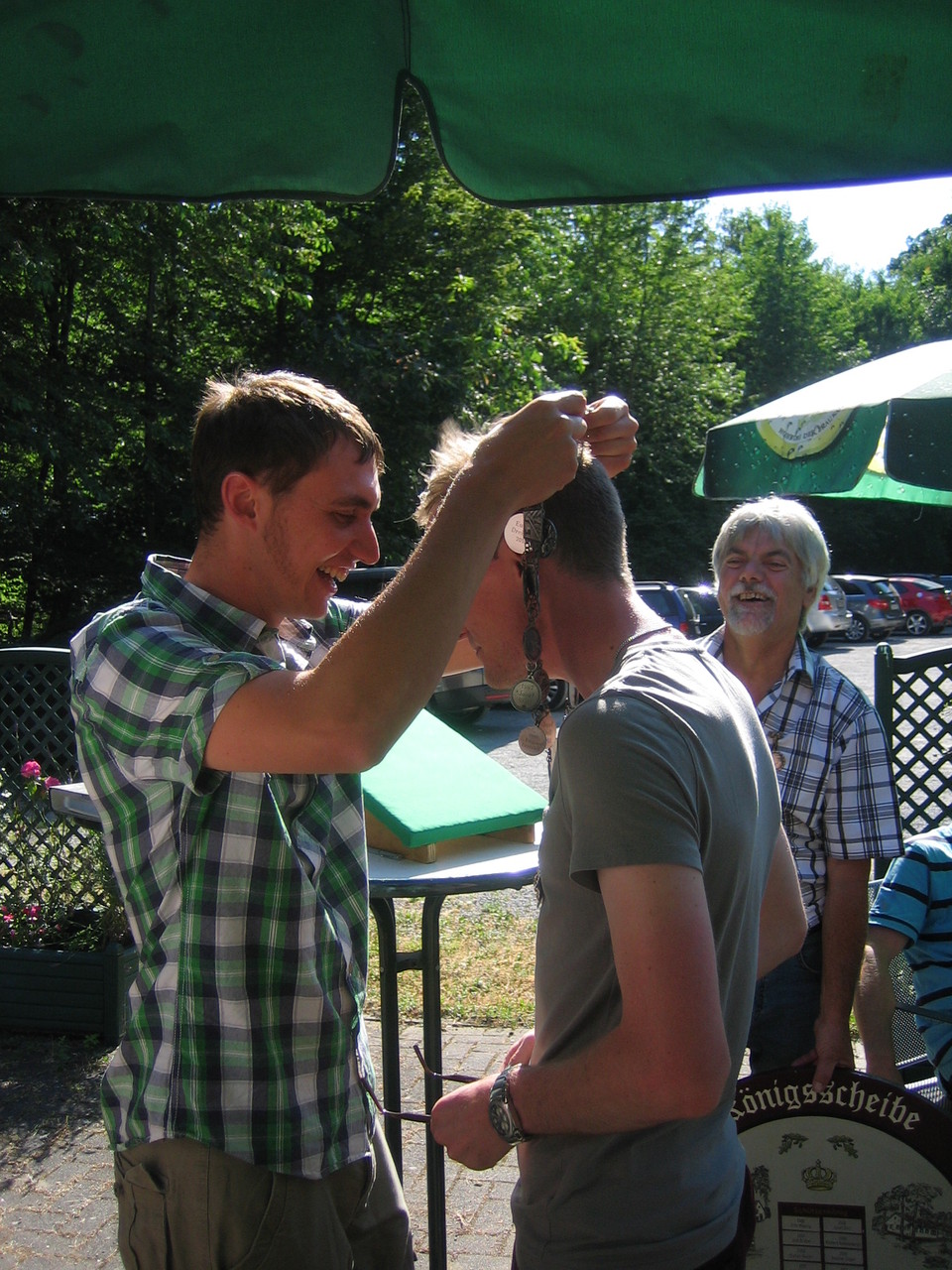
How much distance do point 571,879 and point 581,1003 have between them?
0.17m

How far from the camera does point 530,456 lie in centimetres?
134

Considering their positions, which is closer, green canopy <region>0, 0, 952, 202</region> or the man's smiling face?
green canopy <region>0, 0, 952, 202</region>

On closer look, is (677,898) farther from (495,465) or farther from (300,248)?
(300,248)

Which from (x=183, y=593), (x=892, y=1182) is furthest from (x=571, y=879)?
(x=892, y=1182)

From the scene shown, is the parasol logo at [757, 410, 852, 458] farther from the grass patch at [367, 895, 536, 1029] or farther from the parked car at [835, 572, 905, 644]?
the parked car at [835, 572, 905, 644]

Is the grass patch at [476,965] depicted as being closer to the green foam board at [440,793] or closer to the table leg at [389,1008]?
the table leg at [389,1008]

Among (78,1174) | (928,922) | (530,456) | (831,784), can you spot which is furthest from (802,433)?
(78,1174)

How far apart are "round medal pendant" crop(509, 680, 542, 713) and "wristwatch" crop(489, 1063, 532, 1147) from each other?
0.49 meters

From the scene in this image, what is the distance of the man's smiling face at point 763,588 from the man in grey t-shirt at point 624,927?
155cm

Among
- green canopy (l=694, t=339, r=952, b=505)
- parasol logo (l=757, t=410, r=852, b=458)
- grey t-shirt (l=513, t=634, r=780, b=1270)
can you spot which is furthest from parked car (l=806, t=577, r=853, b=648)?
grey t-shirt (l=513, t=634, r=780, b=1270)

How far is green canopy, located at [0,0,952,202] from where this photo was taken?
1.49 meters

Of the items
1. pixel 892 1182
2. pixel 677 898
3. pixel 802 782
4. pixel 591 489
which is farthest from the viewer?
pixel 802 782

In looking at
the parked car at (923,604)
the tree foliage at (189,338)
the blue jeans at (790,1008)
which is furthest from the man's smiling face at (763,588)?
the parked car at (923,604)

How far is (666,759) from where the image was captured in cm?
127
